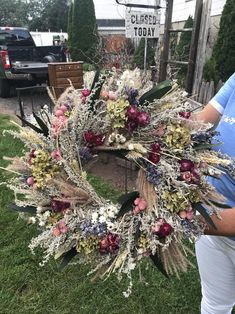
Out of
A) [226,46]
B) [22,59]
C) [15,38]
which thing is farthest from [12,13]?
[226,46]

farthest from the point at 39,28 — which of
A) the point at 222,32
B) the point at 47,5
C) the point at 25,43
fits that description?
the point at 222,32

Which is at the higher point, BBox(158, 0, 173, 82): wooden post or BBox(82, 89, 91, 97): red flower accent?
BBox(82, 89, 91, 97): red flower accent

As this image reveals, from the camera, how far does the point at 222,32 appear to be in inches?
263

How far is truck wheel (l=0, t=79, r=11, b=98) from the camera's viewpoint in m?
9.45

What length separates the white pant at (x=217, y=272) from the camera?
5.17 ft

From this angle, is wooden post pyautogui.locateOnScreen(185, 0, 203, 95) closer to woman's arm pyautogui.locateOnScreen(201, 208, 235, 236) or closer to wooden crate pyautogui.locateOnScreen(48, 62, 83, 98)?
wooden crate pyautogui.locateOnScreen(48, 62, 83, 98)

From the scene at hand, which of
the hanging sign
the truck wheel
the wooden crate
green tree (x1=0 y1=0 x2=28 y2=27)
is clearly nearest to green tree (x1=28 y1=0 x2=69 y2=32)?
green tree (x1=0 y1=0 x2=28 y2=27)

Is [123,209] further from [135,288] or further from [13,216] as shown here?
[13,216]

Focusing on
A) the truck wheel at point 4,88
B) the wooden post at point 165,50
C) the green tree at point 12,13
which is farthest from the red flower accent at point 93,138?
the green tree at point 12,13

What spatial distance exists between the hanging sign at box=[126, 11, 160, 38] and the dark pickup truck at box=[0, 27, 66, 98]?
15.6ft

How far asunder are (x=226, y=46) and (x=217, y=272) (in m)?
5.70

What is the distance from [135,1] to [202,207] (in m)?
4.76

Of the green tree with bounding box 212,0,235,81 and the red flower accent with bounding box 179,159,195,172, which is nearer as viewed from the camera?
the red flower accent with bounding box 179,159,195,172

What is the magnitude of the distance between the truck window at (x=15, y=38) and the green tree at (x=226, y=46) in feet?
18.9
